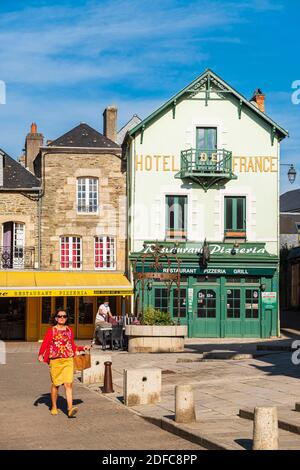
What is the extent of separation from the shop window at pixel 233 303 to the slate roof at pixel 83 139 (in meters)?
7.70

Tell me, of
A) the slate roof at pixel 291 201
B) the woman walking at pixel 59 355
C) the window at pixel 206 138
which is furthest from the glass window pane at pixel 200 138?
the slate roof at pixel 291 201

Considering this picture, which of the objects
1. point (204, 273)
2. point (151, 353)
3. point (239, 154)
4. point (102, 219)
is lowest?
point (151, 353)

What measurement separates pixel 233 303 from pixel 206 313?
1.12 meters

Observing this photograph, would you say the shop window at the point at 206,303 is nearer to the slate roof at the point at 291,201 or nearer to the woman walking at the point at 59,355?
the woman walking at the point at 59,355

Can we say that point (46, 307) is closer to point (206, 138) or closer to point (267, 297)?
point (267, 297)

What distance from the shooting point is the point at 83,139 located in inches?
1368

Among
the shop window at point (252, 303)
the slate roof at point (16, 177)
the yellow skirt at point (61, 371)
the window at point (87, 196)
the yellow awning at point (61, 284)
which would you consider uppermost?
the slate roof at point (16, 177)

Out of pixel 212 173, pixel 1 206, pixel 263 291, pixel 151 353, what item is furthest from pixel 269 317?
pixel 1 206

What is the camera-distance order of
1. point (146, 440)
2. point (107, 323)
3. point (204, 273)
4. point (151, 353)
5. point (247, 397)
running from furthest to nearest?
point (204, 273)
point (107, 323)
point (151, 353)
point (247, 397)
point (146, 440)

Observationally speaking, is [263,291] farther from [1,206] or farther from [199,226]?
[1,206]

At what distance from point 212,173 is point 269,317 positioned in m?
5.95

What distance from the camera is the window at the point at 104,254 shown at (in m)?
33.4

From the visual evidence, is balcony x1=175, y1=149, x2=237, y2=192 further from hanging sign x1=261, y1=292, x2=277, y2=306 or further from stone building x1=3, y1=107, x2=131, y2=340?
hanging sign x1=261, y1=292, x2=277, y2=306

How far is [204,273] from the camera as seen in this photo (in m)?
32.1
